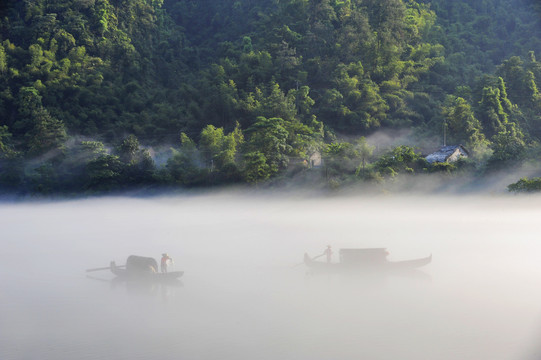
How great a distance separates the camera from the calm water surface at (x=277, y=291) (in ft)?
35.8

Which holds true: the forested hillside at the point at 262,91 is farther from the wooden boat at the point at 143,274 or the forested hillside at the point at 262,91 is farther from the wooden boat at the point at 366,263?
the wooden boat at the point at 143,274

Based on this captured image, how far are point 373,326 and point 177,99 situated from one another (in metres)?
30.5

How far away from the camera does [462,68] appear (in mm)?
42531

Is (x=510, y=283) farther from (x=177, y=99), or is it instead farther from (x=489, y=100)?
(x=177, y=99)

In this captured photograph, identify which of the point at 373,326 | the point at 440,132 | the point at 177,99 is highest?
the point at 177,99

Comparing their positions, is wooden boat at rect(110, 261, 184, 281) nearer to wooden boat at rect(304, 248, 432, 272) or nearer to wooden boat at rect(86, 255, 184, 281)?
wooden boat at rect(86, 255, 184, 281)

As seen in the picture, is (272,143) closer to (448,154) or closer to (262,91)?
(448,154)

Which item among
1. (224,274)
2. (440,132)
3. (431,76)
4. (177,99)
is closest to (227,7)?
(177,99)

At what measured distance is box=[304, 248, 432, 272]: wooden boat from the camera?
52.6 feet

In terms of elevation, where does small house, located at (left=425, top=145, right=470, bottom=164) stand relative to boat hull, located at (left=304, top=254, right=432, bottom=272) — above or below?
above

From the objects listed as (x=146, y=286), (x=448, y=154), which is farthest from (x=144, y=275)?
(x=448, y=154)

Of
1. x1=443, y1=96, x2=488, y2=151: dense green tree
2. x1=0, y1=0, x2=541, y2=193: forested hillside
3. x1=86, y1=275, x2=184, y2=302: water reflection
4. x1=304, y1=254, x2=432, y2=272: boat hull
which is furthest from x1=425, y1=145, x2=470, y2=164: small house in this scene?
x1=86, y1=275, x2=184, y2=302: water reflection

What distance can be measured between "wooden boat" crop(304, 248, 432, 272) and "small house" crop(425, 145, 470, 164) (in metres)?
14.5

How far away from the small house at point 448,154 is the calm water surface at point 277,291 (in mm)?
4441
